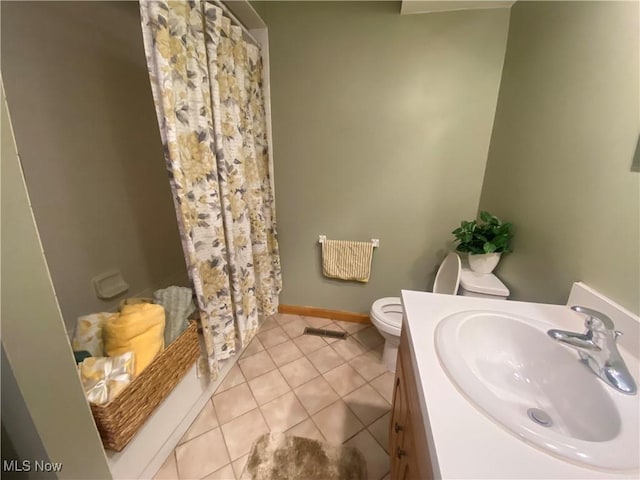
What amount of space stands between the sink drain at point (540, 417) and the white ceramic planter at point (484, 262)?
0.83 metres

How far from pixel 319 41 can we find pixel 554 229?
1695 millimetres

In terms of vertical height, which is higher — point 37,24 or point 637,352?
point 37,24

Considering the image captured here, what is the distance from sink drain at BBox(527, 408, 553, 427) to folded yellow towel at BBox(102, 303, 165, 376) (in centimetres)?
125

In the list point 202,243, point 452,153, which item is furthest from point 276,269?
point 452,153

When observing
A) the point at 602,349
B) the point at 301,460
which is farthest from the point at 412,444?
the point at 301,460

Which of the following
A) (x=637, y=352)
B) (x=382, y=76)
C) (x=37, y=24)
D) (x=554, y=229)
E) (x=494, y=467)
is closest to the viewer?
(x=494, y=467)

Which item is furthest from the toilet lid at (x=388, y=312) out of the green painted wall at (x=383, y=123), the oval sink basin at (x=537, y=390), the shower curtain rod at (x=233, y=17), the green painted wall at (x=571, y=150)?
the shower curtain rod at (x=233, y=17)

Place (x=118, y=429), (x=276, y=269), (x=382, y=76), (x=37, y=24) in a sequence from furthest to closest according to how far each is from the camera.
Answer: (x=276, y=269) < (x=382, y=76) < (x=37, y=24) < (x=118, y=429)

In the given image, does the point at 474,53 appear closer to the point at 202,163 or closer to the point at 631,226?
the point at 631,226

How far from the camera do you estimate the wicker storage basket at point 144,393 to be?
823 mm

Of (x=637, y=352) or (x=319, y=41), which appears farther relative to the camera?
(x=319, y=41)

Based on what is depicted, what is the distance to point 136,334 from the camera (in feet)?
3.30

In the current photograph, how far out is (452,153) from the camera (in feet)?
5.48

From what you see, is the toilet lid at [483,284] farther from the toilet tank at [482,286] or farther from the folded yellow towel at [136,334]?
the folded yellow towel at [136,334]
